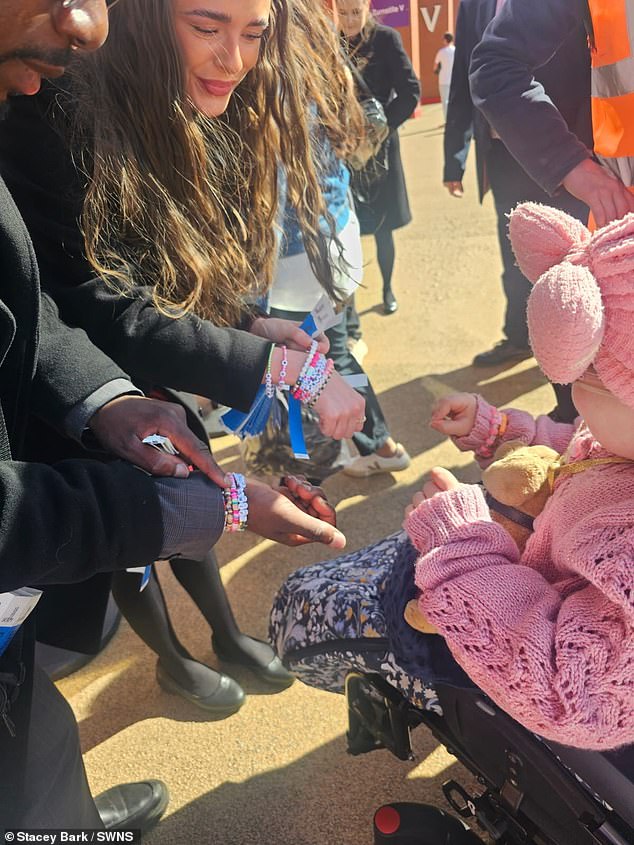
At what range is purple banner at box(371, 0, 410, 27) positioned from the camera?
17.7ft

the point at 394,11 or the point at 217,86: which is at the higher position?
the point at 217,86

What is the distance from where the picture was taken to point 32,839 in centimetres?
133

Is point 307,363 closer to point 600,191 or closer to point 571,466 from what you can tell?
point 571,466

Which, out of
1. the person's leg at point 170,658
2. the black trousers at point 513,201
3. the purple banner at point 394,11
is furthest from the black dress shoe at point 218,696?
the purple banner at point 394,11

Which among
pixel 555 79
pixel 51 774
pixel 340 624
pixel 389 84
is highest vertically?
pixel 555 79

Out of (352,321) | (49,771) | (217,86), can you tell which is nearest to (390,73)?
(352,321)

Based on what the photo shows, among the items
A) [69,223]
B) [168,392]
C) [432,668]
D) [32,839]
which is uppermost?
[69,223]

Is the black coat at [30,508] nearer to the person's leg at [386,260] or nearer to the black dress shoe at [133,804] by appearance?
the black dress shoe at [133,804]

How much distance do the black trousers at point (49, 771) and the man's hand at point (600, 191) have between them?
183cm

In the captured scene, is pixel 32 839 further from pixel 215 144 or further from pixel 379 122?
pixel 379 122

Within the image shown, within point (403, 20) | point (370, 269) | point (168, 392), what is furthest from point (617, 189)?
point (403, 20)

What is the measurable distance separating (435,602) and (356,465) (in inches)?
81.3

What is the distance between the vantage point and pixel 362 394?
9.55 feet

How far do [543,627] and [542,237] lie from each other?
60 cm
